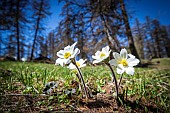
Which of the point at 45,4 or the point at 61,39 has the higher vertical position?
the point at 45,4

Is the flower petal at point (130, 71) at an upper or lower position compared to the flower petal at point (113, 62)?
lower

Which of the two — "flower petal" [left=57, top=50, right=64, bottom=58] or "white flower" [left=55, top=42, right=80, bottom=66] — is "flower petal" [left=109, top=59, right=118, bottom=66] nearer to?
"white flower" [left=55, top=42, right=80, bottom=66]

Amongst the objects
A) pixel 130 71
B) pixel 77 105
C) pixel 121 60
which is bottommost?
pixel 77 105

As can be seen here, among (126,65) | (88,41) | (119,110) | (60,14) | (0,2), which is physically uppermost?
(0,2)

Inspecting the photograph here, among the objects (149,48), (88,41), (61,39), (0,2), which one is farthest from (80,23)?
(149,48)

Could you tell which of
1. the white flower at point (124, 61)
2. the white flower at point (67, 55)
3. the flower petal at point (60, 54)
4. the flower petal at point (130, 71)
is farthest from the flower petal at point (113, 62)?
the flower petal at point (60, 54)

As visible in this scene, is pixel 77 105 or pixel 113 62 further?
pixel 77 105

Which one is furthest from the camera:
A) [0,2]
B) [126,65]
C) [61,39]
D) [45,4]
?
[45,4]

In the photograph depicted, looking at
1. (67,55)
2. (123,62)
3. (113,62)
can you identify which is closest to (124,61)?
(123,62)

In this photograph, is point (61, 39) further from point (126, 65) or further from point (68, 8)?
point (126, 65)

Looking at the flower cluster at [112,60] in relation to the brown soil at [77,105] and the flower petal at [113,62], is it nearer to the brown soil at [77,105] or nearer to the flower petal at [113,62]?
the flower petal at [113,62]

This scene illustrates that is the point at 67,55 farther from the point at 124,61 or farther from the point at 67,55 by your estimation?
the point at 124,61
